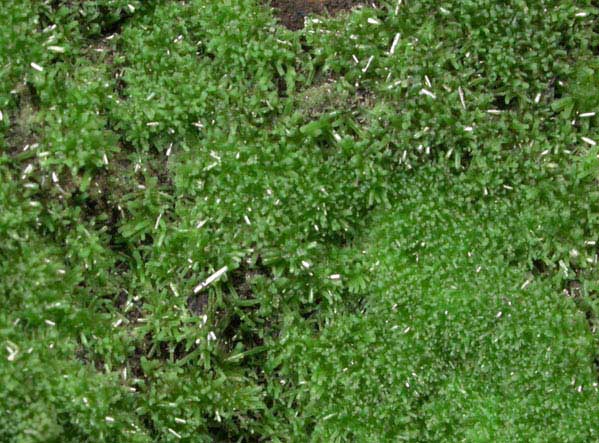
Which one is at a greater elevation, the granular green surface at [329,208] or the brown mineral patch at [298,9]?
the brown mineral patch at [298,9]

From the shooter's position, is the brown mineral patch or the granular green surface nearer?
the granular green surface

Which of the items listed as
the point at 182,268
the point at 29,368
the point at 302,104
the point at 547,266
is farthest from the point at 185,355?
the point at 547,266

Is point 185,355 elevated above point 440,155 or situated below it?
below

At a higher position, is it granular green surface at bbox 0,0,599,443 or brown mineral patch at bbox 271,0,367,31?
brown mineral patch at bbox 271,0,367,31

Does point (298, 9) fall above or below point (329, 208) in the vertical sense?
above

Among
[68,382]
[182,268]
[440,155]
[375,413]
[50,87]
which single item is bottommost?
[375,413]

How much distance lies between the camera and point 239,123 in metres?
2.83

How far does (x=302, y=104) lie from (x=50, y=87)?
86 cm

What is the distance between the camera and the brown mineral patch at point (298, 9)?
289cm

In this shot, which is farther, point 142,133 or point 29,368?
point 142,133

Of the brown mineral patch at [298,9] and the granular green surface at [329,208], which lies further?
the brown mineral patch at [298,9]

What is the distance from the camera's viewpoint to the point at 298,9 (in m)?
2.89

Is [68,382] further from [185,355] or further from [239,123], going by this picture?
[239,123]

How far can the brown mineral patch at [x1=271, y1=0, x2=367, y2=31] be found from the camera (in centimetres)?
289
